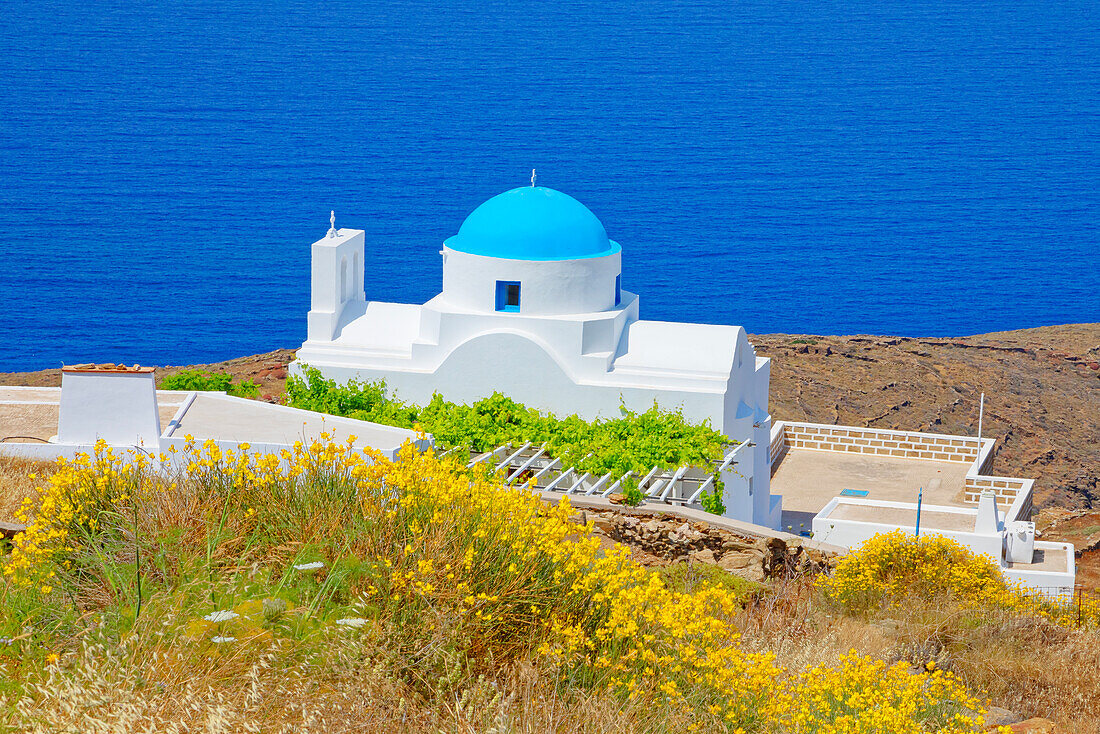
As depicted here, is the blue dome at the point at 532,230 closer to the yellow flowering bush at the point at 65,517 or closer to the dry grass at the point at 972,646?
the dry grass at the point at 972,646

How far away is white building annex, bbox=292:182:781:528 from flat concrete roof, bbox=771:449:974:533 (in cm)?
360

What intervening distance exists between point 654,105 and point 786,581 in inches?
3722

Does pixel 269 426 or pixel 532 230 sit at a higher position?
pixel 532 230

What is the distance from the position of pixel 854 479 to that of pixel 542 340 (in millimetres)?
8462

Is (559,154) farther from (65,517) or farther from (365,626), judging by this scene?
(365,626)

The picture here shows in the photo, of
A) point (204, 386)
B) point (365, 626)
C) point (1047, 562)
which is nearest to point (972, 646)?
point (365, 626)

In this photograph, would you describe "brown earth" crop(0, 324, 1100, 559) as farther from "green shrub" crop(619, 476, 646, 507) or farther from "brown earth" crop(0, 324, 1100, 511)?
"green shrub" crop(619, 476, 646, 507)

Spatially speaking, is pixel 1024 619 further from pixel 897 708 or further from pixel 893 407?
pixel 893 407

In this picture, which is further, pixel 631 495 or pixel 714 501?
pixel 714 501

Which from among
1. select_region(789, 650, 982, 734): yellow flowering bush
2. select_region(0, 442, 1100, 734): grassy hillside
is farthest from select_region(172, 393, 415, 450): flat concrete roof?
select_region(789, 650, 982, 734): yellow flowering bush

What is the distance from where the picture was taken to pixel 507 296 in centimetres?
1769

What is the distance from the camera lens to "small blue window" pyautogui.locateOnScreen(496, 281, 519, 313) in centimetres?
1759

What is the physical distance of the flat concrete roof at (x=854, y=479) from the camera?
21250 mm

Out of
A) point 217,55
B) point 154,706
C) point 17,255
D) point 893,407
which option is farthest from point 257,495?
point 217,55
